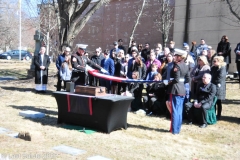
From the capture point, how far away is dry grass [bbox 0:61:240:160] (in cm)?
562

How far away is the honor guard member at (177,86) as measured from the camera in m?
6.97

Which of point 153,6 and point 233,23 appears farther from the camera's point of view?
point 153,6

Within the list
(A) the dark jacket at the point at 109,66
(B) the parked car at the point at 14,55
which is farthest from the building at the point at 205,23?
(B) the parked car at the point at 14,55

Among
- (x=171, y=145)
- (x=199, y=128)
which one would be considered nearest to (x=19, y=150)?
(x=171, y=145)

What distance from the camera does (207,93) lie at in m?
8.09

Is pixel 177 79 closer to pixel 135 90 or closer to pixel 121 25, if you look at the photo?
pixel 135 90

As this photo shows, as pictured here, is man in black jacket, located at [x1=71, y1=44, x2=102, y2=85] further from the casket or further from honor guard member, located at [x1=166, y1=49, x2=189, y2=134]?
honor guard member, located at [x1=166, y1=49, x2=189, y2=134]

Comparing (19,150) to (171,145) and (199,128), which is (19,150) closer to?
(171,145)

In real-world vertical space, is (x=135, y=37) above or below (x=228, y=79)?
above

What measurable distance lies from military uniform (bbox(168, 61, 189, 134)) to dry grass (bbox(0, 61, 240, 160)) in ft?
1.06

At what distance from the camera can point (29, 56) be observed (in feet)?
139

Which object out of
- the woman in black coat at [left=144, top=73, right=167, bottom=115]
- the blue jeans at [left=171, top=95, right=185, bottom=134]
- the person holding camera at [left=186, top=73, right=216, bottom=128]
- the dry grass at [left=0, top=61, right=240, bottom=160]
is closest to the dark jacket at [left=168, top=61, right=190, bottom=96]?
the blue jeans at [left=171, top=95, right=185, bottom=134]

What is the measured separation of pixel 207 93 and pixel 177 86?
1453 millimetres

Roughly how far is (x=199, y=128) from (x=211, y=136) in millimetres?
691
